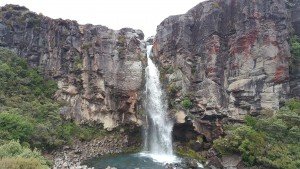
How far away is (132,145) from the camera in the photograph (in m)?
42.8

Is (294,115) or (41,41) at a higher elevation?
(41,41)

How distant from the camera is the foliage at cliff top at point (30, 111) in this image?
32.8m

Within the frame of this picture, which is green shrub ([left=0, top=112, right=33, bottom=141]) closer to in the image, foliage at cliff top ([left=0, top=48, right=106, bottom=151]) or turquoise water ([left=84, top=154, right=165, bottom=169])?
foliage at cliff top ([left=0, top=48, right=106, bottom=151])

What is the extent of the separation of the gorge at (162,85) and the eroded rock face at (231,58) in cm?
13

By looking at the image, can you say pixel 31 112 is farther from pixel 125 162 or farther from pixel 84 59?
pixel 125 162

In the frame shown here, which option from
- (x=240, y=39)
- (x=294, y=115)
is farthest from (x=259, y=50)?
(x=294, y=115)

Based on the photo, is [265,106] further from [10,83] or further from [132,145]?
[10,83]

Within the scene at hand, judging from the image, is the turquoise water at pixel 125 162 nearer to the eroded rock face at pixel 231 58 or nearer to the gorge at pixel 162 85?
the gorge at pixel 162 85

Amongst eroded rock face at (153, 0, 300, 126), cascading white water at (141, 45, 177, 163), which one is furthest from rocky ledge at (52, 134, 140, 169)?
eroded rock face at (153, 0, 300, 126)

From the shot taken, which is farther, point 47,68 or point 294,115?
point 47,68

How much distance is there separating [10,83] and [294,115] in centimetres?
3386

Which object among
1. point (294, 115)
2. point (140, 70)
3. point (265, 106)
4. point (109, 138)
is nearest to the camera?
point (294, 115)

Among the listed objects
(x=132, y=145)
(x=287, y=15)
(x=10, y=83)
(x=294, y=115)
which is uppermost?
(x=287, y=15)

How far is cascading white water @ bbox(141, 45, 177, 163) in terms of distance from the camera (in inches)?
1590
